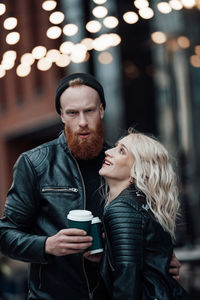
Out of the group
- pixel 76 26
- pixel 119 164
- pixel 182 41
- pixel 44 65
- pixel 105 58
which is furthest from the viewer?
pixel 105 58

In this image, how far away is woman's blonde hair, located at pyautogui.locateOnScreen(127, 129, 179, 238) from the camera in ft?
10.1

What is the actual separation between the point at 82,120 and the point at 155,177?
578mm

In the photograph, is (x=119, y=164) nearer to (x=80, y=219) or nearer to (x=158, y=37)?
(x=80, y=219)

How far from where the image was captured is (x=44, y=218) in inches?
125

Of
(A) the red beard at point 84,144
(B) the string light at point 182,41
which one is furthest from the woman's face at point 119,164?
(B) the string light at point 182,41

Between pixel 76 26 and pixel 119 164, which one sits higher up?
pixel 76 26

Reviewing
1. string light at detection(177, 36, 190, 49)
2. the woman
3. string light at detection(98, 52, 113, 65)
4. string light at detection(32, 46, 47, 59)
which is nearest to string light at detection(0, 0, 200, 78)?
string light at detection(32, 46, 47, 59)

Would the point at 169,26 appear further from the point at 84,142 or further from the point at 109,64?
the point at 84,142

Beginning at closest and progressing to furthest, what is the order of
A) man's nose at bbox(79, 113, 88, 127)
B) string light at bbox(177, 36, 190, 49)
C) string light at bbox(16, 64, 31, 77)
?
man's nose at bbox(79, 113, 88, 127) → string light at bbox(16, 64, 31, 77) → string light at bbox(177, 36, 190, 49)

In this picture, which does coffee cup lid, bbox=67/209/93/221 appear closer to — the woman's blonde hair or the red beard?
the woman's blonde hair

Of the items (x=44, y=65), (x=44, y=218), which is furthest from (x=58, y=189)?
(x=44, y=65)

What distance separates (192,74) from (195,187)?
2963mm

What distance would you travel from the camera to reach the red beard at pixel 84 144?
129 inches

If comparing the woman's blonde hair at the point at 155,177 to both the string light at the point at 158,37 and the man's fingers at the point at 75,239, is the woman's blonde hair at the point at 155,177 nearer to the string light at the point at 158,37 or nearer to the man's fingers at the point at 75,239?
the man's fingers at the point at 75,239
